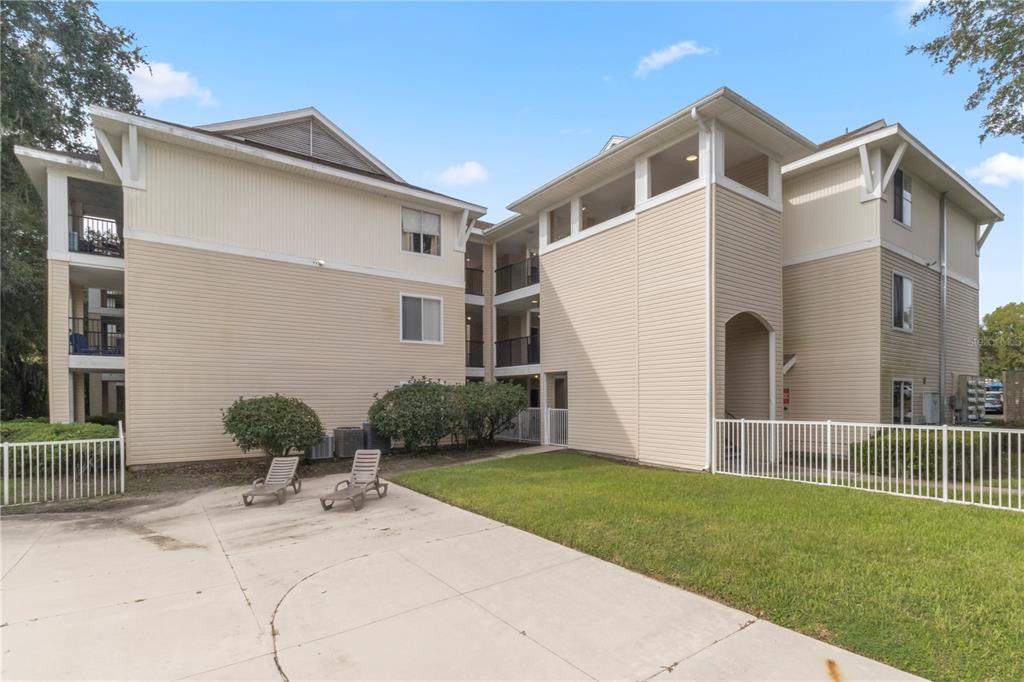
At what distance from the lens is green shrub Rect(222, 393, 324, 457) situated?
10.9 m

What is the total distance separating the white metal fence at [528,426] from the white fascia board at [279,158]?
731cm

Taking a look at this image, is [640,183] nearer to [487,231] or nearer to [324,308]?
[487,231]

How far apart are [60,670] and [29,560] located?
3449 mm

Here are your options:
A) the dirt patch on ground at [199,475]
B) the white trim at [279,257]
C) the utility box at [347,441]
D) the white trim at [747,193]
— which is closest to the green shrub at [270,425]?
the dirt patch on ground at [199,475]

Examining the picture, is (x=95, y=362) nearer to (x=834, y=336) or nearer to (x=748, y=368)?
(x=748, y=368)

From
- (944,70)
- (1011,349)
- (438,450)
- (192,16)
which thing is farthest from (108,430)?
(1011,349)

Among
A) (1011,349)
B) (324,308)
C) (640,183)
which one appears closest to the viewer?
(640,183)

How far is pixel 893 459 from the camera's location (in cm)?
873

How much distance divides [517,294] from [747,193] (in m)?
8.55

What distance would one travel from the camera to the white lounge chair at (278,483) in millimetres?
8352

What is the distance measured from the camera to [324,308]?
45.6 feet

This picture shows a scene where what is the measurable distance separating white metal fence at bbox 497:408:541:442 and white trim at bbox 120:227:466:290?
5006mm

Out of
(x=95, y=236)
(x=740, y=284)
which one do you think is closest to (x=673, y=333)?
(x=740, y=284)

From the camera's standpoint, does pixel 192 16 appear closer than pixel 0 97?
Yes
